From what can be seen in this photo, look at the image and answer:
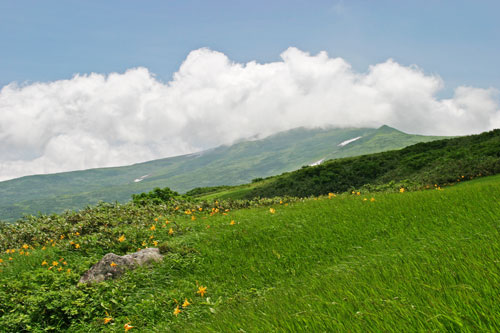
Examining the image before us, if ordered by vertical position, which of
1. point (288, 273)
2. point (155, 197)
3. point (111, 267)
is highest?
point (155, 197)

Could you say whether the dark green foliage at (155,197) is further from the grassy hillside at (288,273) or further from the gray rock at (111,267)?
the gray rock at (111,267)

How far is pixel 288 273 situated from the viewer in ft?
24.7

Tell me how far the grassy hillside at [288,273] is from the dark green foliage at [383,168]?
16788 mm

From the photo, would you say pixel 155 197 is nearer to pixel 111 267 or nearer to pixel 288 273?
pixel 111 267

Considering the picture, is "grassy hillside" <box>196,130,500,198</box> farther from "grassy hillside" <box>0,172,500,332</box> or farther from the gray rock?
the gray rock

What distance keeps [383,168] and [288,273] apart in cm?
2798

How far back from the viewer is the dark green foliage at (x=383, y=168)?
2764 centimetres

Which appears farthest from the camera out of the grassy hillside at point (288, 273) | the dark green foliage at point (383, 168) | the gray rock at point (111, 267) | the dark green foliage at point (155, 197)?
the dark green foliage at point (383, 168)

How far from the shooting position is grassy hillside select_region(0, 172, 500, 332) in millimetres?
3096

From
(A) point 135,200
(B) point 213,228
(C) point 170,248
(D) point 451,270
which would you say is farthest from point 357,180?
(D) point 451,270

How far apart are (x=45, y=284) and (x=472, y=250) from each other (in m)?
8.63

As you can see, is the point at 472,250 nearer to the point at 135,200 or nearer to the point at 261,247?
the point at 261,247

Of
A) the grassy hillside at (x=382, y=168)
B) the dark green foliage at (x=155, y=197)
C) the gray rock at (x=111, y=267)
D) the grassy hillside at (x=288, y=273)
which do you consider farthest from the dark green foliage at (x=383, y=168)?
the gray rock at (x=111, y=267)

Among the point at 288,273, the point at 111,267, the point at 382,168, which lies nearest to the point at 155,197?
the point at 111,267
